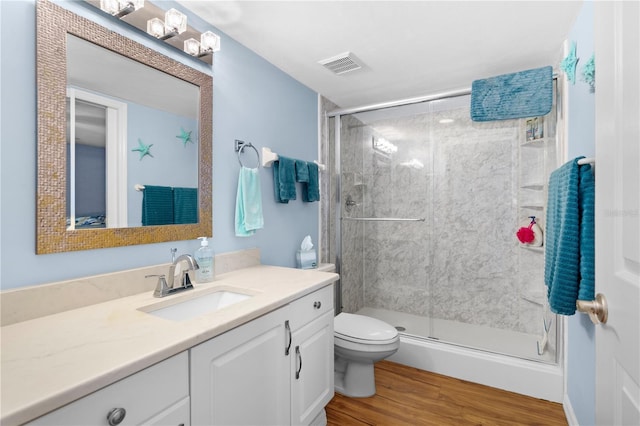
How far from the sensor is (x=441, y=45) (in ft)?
6.36

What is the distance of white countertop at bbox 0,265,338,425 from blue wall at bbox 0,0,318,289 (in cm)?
19

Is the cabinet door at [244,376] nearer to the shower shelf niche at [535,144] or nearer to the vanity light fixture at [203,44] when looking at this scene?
the vanity light fixture at [203,44]

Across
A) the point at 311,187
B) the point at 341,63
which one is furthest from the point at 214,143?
the point at 341,63

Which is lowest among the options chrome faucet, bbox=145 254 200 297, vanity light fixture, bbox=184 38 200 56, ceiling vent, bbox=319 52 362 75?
chrome faucet, bbox=145 254 200 297

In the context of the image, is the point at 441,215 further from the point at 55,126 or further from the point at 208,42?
the point at 55,126

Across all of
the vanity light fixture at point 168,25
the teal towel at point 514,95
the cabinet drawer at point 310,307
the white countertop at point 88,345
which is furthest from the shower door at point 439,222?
the white countertop at point 88,345

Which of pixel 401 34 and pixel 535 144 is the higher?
pixel 401 34

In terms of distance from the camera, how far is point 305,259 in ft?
7.94

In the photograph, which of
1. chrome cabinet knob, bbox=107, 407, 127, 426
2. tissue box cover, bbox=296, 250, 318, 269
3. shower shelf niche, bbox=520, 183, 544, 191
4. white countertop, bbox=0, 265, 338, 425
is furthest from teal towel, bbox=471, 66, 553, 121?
chrome cabinet knob, bbox=107, 407, 127, 426

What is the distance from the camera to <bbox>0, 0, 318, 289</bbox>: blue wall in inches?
41.2

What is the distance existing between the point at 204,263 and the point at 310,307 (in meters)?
0.58

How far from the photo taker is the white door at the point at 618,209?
22.2 inches

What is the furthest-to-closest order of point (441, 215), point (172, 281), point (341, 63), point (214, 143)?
point (441, 215) → point (341, 63) → point (214, 143) → point (172, 281)

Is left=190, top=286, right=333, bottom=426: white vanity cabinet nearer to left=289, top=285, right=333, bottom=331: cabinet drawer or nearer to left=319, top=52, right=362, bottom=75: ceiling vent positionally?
left=289, top=285, right=333, bottom=331: cabinet drawer
